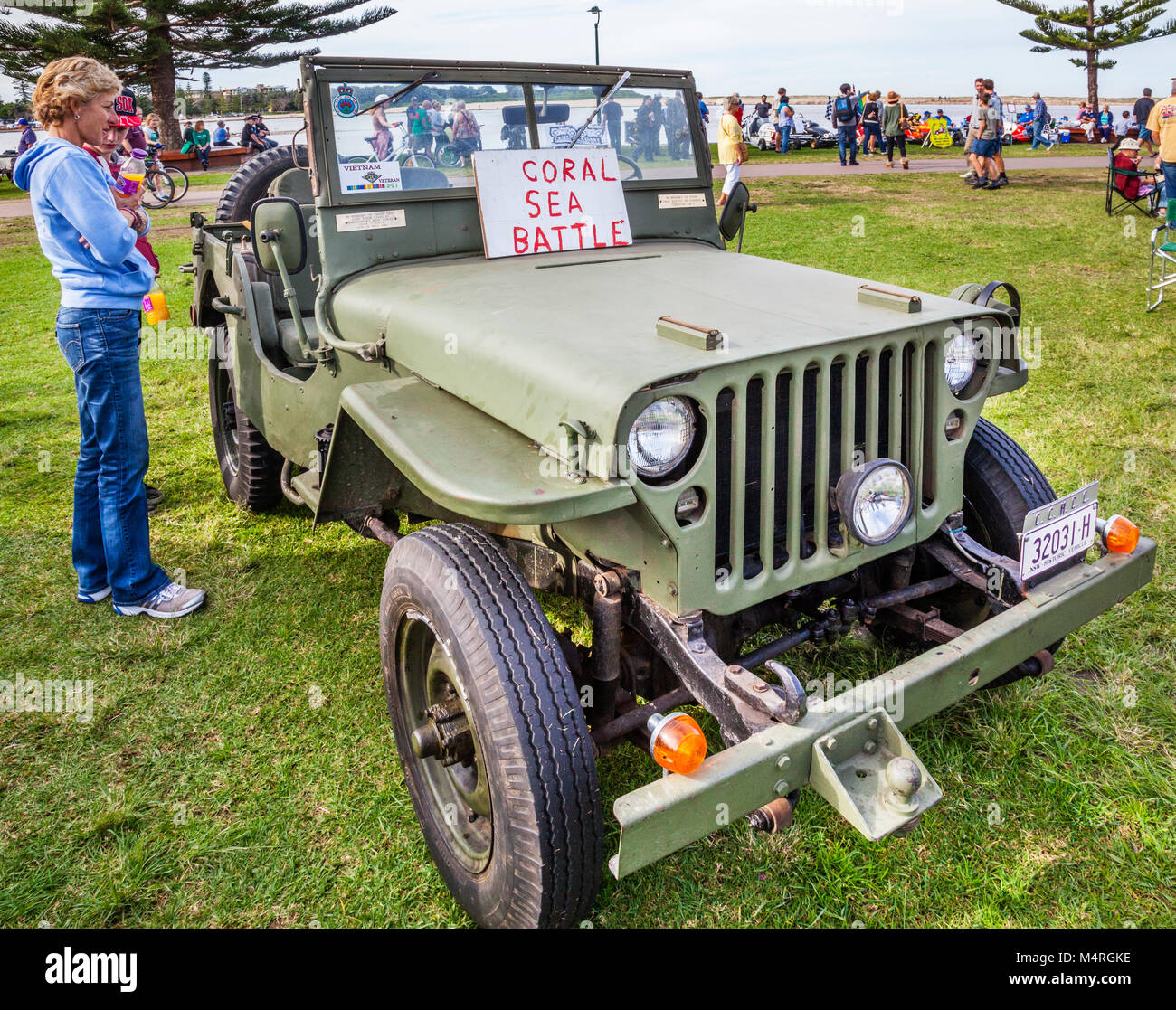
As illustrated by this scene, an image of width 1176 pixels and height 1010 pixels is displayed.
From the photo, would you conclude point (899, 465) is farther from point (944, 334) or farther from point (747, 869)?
point (747, 869)

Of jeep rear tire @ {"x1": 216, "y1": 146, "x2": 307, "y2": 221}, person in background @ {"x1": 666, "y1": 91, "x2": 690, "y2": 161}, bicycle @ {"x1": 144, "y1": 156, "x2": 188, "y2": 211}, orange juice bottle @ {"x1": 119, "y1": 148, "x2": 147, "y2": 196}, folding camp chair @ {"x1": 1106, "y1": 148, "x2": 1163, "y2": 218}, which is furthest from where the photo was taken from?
bicycle @ {"x1": 144, "y1": 156, "x2": 188, "y2": 211}

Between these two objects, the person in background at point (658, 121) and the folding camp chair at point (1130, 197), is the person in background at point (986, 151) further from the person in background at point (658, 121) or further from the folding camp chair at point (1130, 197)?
the person in background at point (658, 121)

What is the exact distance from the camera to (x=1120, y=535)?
2705 millimetres

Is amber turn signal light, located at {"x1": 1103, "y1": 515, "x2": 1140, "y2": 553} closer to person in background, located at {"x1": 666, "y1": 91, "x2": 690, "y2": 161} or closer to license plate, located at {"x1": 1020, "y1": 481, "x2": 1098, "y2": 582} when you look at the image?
license plate, located at {"x1": 1020, "y1": 481, "x2": 1098, "y2": 582}

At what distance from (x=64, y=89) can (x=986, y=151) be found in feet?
57.0

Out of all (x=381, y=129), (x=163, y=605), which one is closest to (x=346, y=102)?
(x=381, y=129)

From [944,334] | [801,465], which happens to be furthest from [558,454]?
[944,334]

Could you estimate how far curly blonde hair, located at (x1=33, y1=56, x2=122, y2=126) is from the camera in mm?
3385

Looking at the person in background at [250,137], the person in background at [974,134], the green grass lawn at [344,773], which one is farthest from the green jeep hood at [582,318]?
the person in background at [250,137]

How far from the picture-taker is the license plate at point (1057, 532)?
2.54 m

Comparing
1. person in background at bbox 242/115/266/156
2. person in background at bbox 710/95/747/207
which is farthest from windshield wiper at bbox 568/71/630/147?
person in background at bbox 242/115/266/156

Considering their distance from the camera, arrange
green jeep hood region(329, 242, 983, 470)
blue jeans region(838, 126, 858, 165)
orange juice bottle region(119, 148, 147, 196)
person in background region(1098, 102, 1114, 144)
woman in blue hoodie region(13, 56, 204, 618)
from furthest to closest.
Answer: person in background region(1098, 102, 1114, 144) < blue jeans region(838, 126, 858, 165) < orange juice bottle region(119, 148, 147, 196) < woman in blue hoodie region(13, 56, 204, 618) < green jeep hood region(329, 242, 983, 470)

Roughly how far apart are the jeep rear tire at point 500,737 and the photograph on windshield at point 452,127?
1553 mm
